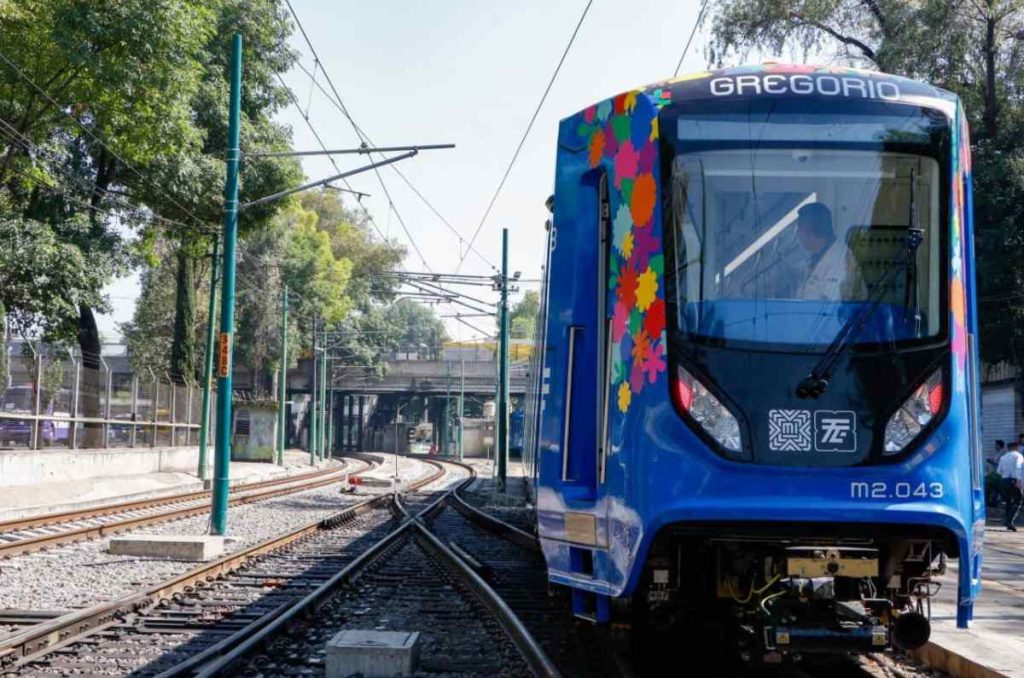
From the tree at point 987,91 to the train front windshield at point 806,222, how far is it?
771 inches

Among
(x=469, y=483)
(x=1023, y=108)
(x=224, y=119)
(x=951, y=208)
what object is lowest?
(x=469, y=483)

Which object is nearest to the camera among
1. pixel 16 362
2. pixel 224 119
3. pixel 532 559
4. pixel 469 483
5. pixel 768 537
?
pixel 768 537

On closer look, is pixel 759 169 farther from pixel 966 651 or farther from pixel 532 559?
pixel 532 559

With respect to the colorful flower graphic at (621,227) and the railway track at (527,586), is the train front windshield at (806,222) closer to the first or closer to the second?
the colorful flower graphic at (621,227)

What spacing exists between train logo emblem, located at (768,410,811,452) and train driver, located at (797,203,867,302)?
0.66 metres

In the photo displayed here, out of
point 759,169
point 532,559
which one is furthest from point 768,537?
point 532,559

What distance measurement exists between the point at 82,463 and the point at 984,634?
2324cm

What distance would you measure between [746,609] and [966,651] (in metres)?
2.35

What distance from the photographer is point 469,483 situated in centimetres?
4091

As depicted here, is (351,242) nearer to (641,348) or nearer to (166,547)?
(166,547)

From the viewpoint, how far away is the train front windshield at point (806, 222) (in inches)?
230

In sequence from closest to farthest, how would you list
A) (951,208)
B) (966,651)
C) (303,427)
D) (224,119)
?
(951,208)
(966,651)
(224,119)
(303,427)

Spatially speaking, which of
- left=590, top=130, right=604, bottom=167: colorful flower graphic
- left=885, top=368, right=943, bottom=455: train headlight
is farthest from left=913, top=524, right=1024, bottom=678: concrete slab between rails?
left=590, top=130, right=604, bottom=167: colorful flower graphic

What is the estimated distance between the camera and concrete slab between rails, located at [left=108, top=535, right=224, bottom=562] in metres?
13.8
